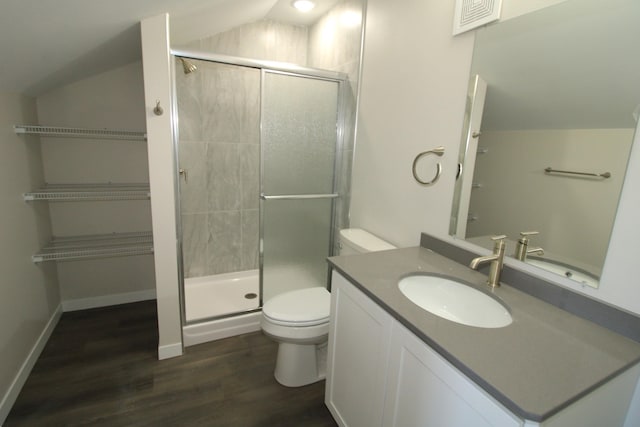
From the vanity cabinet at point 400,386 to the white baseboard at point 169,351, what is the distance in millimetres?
1091

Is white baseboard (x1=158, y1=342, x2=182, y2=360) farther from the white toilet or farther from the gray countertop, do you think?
the gray countertop

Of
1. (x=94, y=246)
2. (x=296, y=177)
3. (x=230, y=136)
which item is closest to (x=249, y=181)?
(x=230, y=136)

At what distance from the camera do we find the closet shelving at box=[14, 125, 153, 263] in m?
2.02

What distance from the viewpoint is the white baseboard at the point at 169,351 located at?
81.1 inches

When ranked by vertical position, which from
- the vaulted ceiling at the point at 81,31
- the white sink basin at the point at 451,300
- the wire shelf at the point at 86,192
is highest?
the vaulted ceiling at the point at 81,31

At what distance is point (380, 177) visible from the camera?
210 cm

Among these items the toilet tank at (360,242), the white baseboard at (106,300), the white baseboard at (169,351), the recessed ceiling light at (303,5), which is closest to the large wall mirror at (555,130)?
the toilet tank at (360,242)

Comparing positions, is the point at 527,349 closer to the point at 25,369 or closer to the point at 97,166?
the point at 25,369

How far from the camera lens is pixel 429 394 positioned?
98 cm

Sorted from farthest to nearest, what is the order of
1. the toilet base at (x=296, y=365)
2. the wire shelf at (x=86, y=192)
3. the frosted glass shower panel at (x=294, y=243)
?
the frosted glass shower panel at (x=294, y=243) → the wire shelf at (x=86, y=192) → the toilet base at (x=296, y=365)

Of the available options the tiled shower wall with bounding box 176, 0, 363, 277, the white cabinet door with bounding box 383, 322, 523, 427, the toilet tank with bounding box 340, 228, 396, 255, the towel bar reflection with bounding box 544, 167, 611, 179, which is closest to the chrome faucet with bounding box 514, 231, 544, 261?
the towel bar reflection with bounding box 544, 167, 611, 179

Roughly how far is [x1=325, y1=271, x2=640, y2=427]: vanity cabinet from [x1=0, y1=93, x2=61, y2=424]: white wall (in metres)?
1.68

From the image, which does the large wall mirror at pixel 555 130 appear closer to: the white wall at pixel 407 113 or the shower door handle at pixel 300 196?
the white wall at pixel 407 113

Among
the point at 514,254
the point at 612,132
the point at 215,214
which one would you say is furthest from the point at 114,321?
the point at 612,132
